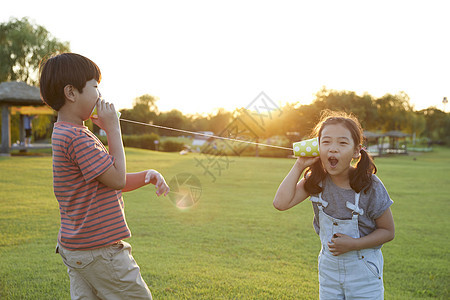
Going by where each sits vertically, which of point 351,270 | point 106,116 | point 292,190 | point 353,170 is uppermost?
point 106,116

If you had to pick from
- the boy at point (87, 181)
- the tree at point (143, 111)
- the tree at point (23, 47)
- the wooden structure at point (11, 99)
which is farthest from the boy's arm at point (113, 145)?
the tree at point (143, 111)

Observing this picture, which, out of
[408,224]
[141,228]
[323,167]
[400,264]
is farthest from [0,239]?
[408,224]

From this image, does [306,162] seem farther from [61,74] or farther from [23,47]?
[23,47]

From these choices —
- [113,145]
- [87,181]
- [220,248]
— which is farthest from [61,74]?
[220,248]

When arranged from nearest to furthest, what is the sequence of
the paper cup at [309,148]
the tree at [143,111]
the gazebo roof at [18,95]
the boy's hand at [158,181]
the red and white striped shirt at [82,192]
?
the red and white striped shirt at [82,192] < the boy's hand at [158,181] < the paper cup at [309,148] < the gazebo roof at [18,95] < the tree at [143,111]

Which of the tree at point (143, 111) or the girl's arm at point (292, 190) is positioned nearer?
the girl's arm at point (292, 190)

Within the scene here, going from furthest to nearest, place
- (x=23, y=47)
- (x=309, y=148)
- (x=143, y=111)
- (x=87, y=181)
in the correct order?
1. (x=143, y=111)
2. (x=23, y=47)
3. (x=309, y=148)
4. (x=87, y=181)

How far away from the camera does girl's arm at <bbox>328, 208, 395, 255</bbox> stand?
1.83 meters

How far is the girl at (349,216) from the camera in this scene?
1847 millimetres

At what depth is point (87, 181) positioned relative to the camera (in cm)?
163

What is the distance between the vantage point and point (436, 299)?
3.35 meters

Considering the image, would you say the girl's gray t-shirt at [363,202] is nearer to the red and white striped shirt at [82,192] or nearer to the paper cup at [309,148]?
the paper cup at [309,148]

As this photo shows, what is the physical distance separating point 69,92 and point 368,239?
1.56 metres

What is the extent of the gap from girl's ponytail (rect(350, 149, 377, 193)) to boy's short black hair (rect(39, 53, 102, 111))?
1.35 metres
